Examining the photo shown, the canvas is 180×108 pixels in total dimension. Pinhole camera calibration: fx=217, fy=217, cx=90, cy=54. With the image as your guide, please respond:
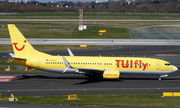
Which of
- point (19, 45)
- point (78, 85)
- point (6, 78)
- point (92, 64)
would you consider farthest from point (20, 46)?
point (92, 64)

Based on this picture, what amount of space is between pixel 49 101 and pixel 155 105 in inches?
499

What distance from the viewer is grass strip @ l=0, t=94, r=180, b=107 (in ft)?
84.3

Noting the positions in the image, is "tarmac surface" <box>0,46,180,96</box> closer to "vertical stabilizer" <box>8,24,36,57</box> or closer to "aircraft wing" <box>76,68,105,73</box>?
"aircraft wing" <box>76,68,105,73</box>

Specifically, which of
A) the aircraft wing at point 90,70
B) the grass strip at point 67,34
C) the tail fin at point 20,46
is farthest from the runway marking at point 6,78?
the grass strip at point 67,34

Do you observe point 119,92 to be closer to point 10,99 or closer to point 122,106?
point 122,106

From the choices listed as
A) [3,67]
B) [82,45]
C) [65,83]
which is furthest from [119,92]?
[82,45]

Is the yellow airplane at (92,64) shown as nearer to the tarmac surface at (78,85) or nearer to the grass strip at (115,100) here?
the tarmac surface at (78,85)

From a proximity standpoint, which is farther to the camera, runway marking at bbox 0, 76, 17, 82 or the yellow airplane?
runway marking at bbox 0, 76, 17, 82

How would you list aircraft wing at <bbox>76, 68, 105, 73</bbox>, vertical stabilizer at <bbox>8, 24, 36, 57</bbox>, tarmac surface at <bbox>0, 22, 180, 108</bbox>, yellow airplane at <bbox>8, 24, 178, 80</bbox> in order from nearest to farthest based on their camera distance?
tarmac surface at <bbox>0, 22, 180, 108</bbox>
aircraft wing at <bbox>76, 68, 105, 73</bbox>
yellow airplane at <bbox>8, 24, 178, 80</bbox>
vertical stabilizer at <bbox>8, 24, 36, 57</bbox>

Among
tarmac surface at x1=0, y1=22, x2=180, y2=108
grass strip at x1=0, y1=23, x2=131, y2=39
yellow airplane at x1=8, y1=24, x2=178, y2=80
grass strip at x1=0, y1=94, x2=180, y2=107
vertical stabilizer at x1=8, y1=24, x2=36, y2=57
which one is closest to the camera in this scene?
grass strip at x1=0, y1=94, x2=180, y2=107

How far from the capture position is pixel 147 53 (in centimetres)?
5653

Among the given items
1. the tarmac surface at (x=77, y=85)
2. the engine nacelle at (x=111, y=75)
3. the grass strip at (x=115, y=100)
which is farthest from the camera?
the engine nacelle at (x=111, y=75)

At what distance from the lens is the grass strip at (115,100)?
84.3 feet

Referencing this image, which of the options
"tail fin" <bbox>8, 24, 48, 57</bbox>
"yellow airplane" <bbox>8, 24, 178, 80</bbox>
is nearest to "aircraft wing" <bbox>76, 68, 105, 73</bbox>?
"yellow airplane" <bbox>8, 24, 178, 80</bbox>
